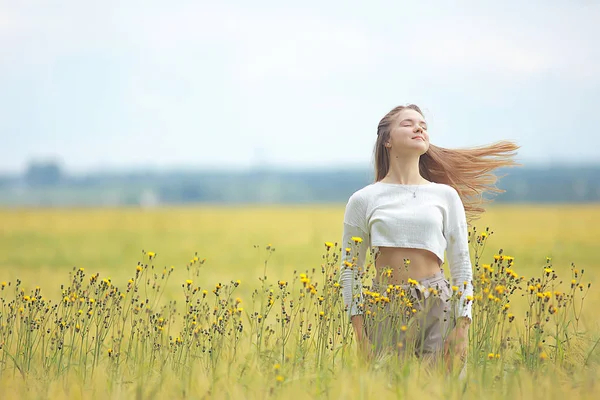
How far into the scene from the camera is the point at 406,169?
615 centimetres

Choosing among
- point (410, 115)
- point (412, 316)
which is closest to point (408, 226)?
point (412, 316)

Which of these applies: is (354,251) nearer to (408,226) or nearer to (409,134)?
(408,226)

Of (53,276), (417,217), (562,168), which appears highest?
(562,168)

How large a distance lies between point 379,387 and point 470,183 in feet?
7.42

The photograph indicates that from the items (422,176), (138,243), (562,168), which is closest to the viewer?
(422,176)

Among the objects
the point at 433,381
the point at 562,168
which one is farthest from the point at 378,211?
the point at 562,168

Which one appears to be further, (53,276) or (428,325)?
(53,276)

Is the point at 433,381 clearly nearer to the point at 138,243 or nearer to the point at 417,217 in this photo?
the point at 417,217

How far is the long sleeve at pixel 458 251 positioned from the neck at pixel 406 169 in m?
0.31

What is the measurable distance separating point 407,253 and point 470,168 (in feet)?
4.05

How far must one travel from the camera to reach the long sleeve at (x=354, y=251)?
238 inches

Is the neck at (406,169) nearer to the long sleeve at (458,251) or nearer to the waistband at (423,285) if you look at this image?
the long sleeve at (458,251)

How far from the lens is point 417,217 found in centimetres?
593

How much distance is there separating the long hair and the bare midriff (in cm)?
74
